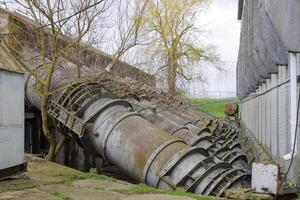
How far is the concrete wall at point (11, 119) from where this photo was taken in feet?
28.6

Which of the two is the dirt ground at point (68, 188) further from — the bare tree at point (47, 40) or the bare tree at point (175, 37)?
the bare tree at point (175, 37)

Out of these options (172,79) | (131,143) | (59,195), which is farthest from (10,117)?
(172,79)

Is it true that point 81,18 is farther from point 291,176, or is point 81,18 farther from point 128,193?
point 291,176

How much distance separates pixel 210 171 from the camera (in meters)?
9.84

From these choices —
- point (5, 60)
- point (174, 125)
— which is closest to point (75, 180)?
point (5, 60)

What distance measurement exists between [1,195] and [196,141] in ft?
22.9

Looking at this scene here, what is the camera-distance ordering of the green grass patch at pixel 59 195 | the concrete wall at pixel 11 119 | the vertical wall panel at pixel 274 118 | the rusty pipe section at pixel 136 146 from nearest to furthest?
the green grass patch at pixel 59 195, the concrete wall at pixel 11 119, the vertical wall panel at pixel 274 118, the rusty pipe section at pixel 136 146

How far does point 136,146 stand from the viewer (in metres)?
11.1

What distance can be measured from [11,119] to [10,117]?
0.05 meters

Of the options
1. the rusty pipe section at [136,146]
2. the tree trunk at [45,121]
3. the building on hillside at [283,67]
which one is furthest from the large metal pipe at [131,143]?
the building on hillside at [283,67]

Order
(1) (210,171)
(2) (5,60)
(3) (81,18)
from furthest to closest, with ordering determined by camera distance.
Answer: (3) (81,18), (1) (210,171), (2) (5,60)

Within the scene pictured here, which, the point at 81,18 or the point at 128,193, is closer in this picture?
the point at 128,193

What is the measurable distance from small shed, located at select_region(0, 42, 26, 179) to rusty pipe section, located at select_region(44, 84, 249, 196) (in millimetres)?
2760

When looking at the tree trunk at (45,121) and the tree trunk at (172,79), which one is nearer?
the tree trunk at (45,121)
